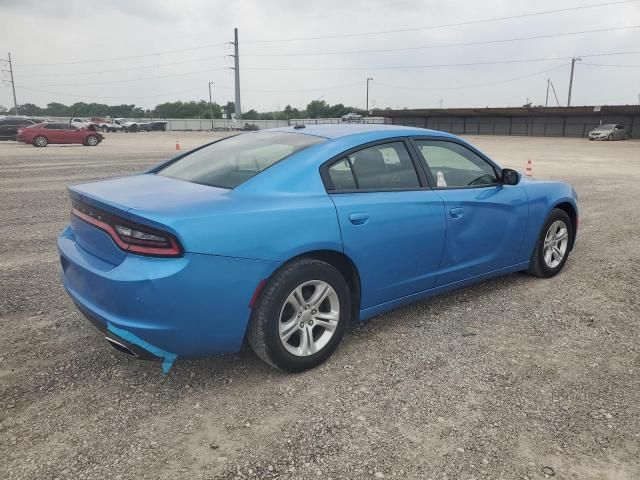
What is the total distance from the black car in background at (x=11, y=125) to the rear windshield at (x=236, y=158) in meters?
29.9

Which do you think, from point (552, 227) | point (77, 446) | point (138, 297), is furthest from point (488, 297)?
point (77, 446)

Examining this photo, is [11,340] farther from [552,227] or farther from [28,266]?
[552,227]

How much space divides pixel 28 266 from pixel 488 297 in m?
4.64

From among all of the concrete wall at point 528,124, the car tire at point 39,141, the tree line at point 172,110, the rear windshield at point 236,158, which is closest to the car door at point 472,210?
the rear windshield at point 236,158

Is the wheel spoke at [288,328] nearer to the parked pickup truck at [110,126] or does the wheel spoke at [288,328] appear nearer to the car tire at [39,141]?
the car tire at [39,141]

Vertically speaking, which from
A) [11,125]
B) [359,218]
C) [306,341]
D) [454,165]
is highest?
[11,125]

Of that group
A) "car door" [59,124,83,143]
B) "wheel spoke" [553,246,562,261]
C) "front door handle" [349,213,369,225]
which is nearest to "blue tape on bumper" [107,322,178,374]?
"front door handle" [349,213,369,225]

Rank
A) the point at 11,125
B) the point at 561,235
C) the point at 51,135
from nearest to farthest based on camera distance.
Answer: the point at 561,235
the point at 51,135
the point at 11,125

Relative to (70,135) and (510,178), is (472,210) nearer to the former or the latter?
(510,178)

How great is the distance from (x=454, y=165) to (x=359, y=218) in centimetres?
132

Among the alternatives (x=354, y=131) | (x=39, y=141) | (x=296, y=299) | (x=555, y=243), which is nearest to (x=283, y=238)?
(x=296, y=299)

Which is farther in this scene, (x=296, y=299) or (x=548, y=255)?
(x=548, y=255)

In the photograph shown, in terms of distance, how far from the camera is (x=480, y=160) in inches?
170

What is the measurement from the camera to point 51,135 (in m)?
25.4
